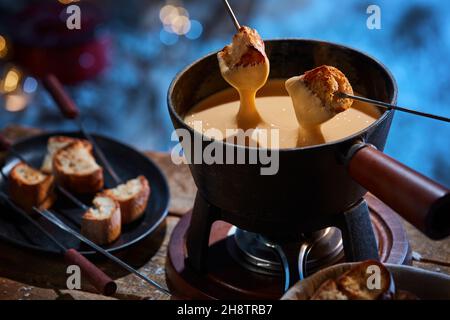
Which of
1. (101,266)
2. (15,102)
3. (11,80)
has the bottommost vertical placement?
(101,266)

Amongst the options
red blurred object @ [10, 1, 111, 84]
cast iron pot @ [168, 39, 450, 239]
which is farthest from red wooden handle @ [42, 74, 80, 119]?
red blurred object @ [10, 1, 111, 84]

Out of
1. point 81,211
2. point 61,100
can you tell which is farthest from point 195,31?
point 81,211

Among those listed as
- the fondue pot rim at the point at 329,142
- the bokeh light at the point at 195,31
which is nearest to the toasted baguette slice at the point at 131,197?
the fondue pot rim at the point at 329,142

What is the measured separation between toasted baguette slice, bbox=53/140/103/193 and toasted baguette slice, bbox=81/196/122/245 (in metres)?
0.17

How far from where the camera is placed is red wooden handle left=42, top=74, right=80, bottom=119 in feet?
7.37

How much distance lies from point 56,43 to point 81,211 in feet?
5.71

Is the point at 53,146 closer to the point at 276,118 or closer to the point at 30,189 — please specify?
the point at 30,189

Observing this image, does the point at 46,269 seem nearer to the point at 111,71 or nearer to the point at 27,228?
the point at 27,228

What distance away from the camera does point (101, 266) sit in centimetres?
186

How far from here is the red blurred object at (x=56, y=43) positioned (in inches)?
140

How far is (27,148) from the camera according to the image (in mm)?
2281

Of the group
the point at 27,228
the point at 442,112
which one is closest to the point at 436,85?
the point at 442,112

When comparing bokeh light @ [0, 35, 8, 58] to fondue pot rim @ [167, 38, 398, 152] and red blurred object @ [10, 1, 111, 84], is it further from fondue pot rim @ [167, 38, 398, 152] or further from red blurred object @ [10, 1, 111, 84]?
fondue pot rim @ [167, 38, 398, 152]

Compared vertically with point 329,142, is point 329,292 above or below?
below
